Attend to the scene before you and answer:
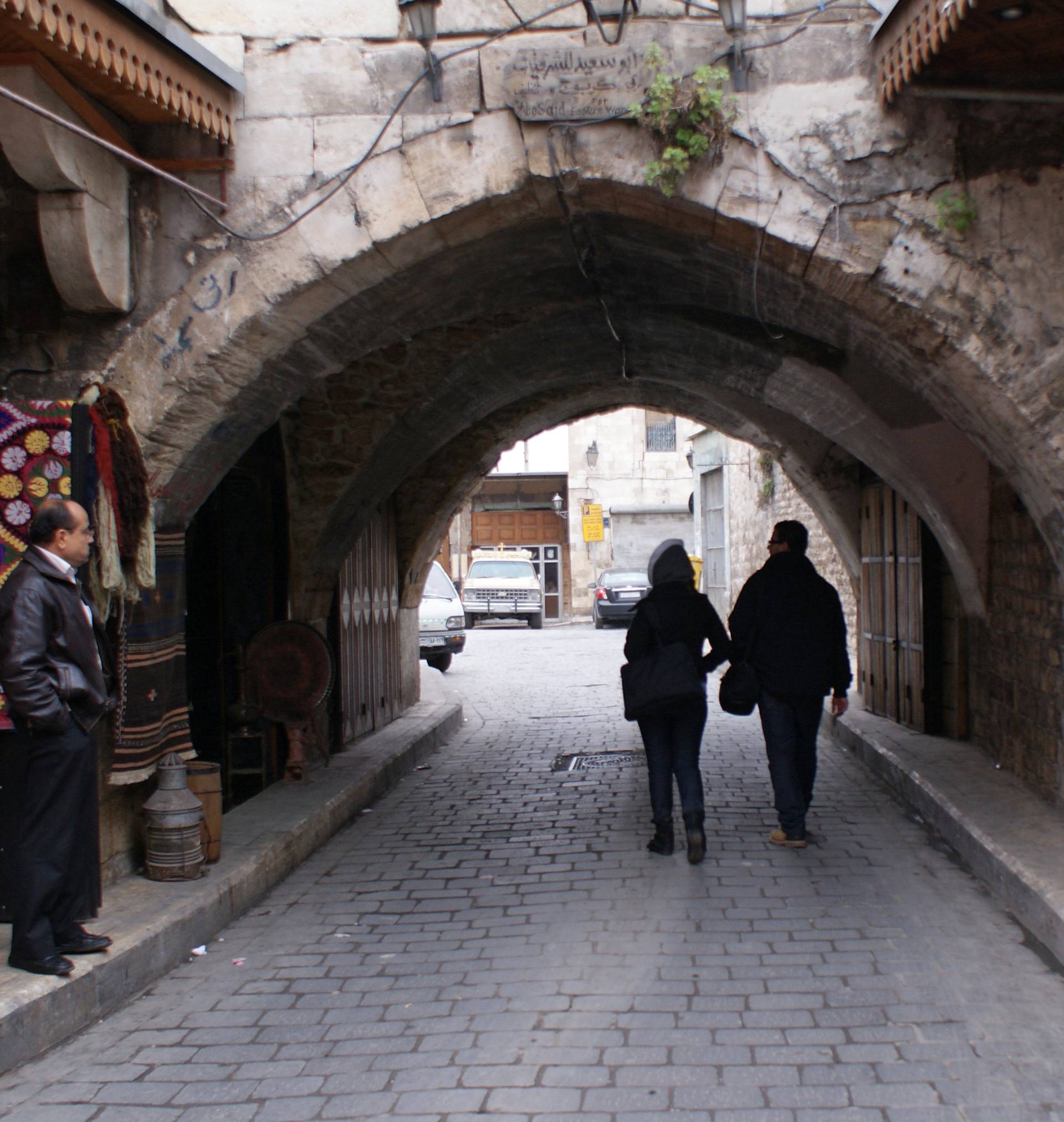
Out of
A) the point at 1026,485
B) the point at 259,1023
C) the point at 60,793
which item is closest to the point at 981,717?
the point at 1026,485

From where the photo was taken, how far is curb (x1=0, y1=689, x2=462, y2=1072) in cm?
343

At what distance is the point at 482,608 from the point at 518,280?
1923cm

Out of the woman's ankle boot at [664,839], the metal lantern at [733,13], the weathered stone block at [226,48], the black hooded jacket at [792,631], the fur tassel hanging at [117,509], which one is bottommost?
the woman's ankle boot at [664,839]

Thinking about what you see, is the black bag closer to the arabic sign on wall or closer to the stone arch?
the stone arch

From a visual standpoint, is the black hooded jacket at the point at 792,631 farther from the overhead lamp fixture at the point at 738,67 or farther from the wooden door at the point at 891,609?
the wooden door at the point at 891,609

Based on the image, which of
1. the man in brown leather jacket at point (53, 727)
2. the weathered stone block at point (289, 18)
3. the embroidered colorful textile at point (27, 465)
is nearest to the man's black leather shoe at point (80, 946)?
the man in brown leather jacket at point (53, 727)

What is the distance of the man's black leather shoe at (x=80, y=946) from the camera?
378cm

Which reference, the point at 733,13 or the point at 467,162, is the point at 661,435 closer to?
the point at 467,162

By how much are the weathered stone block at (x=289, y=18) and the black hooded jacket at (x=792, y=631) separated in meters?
3.14

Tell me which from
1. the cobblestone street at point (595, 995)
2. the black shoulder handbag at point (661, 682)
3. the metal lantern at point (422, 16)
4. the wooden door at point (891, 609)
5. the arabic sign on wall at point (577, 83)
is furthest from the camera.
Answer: the wooden door at point (891, 609)

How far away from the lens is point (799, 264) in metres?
4.86

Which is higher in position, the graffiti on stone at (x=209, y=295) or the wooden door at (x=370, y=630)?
the graffiti on stone at (x=209, y=295)

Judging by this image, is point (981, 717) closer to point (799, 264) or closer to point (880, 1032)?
point (799, 264)

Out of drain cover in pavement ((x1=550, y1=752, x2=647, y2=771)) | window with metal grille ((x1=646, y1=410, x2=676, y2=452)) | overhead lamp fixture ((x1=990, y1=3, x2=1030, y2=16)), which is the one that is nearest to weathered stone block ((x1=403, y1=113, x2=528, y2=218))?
overhead lamp fixture ((x1=990, y1=3, x2=1030, y2=16))
